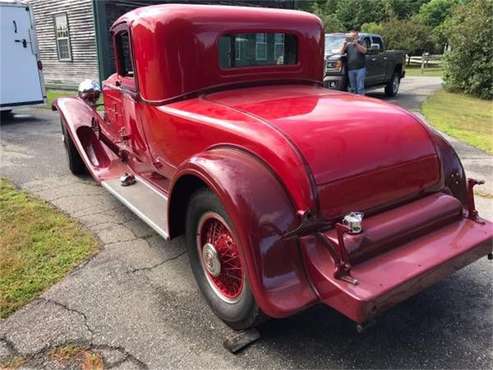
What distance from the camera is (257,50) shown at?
153 inches

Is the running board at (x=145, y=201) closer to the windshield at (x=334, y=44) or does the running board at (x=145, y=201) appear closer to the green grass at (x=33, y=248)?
the green grass at (x=33, y=248)

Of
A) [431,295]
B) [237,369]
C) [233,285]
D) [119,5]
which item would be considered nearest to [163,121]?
[233,285]

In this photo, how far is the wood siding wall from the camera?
13984mm

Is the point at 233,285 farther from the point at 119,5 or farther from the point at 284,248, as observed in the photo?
the point at 119,5

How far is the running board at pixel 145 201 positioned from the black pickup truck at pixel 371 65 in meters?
7.70

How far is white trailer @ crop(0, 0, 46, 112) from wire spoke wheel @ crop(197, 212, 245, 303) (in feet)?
28.9

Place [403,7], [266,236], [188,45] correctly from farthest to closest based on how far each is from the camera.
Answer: [403,7] < [188,45] < [266,236]

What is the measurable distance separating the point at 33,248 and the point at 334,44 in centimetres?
996

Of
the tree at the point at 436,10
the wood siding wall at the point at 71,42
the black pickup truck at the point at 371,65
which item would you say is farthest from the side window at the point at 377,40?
the tree at the point at 436,10

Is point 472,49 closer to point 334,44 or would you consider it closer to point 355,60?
point 334,44

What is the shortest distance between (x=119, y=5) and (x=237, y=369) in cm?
1308

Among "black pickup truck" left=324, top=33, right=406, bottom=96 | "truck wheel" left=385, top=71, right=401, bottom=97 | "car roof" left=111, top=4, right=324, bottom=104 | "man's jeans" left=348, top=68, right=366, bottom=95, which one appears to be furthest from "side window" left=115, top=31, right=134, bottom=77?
"truck wheel" left=385, top=71, right=401, bottom=97

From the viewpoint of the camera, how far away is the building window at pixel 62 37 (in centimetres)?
1509

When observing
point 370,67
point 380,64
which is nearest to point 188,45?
point 370,67
